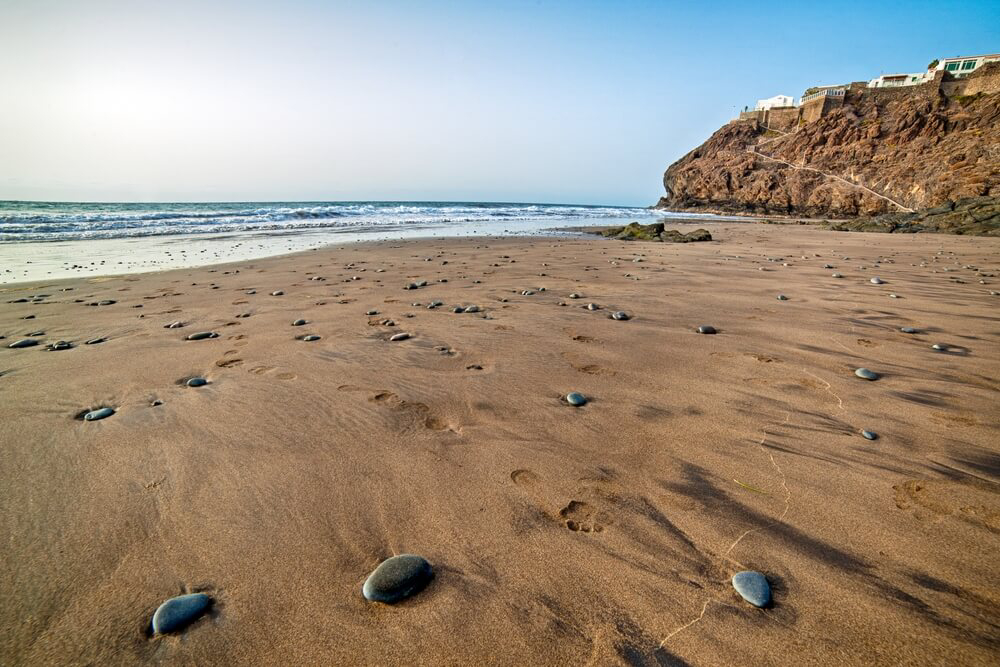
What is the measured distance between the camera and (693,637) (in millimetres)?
1166

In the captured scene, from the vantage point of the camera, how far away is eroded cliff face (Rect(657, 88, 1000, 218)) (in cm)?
2858

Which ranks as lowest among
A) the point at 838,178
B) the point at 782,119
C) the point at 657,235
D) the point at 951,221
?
the point at 657,235

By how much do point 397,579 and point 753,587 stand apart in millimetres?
1124

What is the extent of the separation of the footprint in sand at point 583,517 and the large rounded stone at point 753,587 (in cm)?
46

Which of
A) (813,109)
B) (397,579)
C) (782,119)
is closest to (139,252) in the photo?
(397,579)

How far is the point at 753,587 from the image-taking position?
4.24 ft

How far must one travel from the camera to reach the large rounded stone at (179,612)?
1.23 meters

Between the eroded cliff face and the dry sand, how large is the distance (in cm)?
3321

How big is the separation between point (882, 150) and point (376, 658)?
52366mm

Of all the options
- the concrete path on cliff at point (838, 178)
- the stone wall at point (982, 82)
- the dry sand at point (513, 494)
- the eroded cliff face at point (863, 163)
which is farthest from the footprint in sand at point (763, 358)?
the stone wall at point (982, 82)

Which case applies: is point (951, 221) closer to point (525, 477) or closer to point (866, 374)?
point (866, 374)

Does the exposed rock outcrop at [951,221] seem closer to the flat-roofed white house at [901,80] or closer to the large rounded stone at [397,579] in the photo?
the large rounded stone at [397,579]

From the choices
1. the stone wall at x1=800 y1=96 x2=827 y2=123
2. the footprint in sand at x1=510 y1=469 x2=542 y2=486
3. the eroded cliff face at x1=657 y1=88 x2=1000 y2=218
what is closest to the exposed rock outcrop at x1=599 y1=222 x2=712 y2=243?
the footprint in sand at x1=510 y1=469 x2=542 y2=486

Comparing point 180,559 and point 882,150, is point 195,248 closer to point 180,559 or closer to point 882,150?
point 180,559
